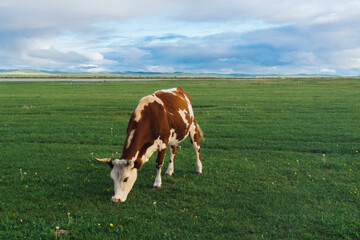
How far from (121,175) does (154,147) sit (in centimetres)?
139

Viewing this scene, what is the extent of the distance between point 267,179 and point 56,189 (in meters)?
6.37

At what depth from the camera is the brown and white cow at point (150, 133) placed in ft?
22.7

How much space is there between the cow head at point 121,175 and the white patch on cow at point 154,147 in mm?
580

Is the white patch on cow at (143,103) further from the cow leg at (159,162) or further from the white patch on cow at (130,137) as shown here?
the cow leg at (159,162)

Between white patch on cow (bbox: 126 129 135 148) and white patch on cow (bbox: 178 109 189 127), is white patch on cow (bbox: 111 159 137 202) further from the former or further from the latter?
white patch on cow (bbox: 178 109 189 127)

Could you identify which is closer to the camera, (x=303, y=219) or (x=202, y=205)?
(x=303, y=219)

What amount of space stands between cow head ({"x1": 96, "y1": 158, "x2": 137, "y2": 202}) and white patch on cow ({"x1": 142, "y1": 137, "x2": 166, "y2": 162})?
58 centimetres

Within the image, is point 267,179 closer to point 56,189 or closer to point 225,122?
point 56,189

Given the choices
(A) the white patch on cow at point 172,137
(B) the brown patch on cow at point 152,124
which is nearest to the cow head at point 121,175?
(B) the brown patch on cow at point 152,124

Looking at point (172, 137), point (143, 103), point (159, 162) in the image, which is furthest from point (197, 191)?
point (143, 103)

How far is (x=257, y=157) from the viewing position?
1141cm

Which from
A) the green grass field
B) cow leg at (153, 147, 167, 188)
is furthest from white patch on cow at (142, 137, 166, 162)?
the green grass field

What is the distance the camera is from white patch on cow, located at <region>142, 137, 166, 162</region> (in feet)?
24.7

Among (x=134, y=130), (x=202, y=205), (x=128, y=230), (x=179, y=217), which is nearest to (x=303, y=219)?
(x=202, y=205)
